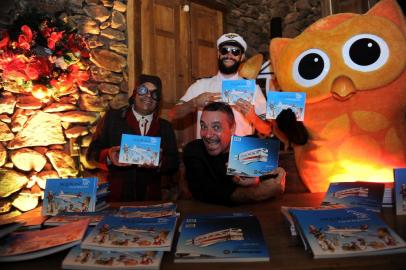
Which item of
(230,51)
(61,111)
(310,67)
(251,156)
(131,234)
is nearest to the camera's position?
(131,234)

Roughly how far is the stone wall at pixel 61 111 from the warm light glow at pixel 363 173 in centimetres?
225

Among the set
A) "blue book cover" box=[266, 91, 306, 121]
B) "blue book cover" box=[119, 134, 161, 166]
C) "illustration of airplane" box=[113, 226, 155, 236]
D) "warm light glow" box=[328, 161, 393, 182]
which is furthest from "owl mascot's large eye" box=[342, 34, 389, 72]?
"illustration of airplane" box=[113, 226, 155, 236]

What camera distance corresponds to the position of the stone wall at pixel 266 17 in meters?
4.79

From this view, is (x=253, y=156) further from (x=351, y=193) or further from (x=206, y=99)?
(x=206, y=99)

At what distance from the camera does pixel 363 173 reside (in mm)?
1688

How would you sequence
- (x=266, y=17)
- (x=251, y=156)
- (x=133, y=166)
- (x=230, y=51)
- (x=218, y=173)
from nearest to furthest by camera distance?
(x=251, y=156)
(x=218, y=173)
(x=133, y=166)
(x=230, y=51)
(x=266, y=17)

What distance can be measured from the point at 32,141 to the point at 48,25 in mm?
975

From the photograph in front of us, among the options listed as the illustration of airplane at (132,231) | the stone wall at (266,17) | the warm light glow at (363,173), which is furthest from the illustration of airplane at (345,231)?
the stone wall at (266,17)

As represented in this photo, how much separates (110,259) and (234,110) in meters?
1.62

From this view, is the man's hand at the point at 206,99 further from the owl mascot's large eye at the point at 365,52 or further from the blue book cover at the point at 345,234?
Answer: the blue book cover at the point at 345,234

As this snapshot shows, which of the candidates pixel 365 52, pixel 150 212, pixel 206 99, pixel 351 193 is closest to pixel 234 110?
pixel 206 99

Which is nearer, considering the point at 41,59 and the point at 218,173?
the point at 218,173

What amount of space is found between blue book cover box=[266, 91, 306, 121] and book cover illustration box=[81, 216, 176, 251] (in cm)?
88

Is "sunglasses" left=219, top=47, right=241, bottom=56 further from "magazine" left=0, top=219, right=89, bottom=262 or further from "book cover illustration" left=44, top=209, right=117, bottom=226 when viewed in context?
"magazine" left=0, top=219, right=89, bottom=262
